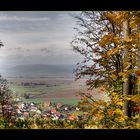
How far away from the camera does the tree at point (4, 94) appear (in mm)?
5797

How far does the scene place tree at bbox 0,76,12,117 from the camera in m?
5.80

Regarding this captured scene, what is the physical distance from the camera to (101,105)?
4.74 meters

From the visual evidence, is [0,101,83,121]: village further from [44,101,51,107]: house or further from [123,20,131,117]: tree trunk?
[123,20,131,117]: tree trunk

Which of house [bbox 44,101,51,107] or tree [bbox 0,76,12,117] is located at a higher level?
tree [bbox 0,76,12,117]

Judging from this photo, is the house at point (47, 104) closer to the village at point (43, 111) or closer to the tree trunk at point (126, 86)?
the village at point (43, 111)

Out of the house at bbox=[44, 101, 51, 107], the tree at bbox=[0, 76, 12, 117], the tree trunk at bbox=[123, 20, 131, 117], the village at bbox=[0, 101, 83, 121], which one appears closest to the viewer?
the tree trunk at bbox=[123, 20, 131, 117]

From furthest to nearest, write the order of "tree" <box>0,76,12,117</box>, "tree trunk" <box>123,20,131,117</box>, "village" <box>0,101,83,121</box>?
"village" <box>0,101,83,121</box> → "tree" <box>0,76,12,117</box> → "tree trunk" <box>123,20,131,117</box>

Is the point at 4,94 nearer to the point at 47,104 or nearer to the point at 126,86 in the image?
the point at 47,104

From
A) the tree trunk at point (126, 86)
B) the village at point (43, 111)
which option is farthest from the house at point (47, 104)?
the tree trunk at point (126, 86)

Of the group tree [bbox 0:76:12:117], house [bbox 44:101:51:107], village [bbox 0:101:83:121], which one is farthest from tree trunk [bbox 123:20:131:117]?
house [bbox 44:101:51:107]

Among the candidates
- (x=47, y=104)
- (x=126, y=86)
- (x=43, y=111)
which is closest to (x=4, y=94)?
(x=43, y=111)
